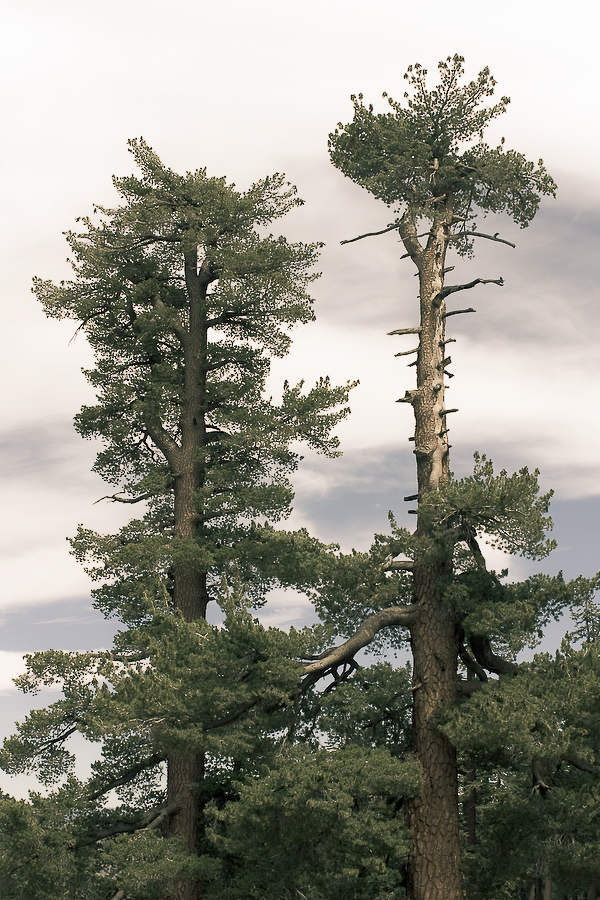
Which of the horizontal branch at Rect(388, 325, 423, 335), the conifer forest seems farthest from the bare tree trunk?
the horizontal branch at Rect(388, 325, 423, 335)

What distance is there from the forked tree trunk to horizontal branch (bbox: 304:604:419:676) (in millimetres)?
218

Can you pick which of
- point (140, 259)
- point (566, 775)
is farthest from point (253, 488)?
point (566, 775)

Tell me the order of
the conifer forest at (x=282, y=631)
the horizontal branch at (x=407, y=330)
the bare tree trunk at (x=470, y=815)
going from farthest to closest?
1. the bare tree trunk at (x=470, y=815)
2. the horizontal branch at (x=407, y=330)
3. the conifer forest at (x=282, y=631)

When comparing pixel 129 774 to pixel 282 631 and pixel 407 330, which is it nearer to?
pixel 282 631

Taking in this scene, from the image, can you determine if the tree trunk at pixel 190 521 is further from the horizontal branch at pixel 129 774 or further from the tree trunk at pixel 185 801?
the horizontal branch at pixel 129 774

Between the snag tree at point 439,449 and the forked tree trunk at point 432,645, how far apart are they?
0.02m

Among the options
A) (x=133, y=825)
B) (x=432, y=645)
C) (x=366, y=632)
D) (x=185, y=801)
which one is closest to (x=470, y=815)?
(x=185, y=801)

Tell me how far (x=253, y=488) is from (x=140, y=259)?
6085 mm

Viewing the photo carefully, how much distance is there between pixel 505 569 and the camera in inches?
585

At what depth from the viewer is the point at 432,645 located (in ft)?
49.3

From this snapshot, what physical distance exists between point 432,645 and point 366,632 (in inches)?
44.0

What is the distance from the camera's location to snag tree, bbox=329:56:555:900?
13812 millimetres

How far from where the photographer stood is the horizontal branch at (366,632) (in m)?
15.1

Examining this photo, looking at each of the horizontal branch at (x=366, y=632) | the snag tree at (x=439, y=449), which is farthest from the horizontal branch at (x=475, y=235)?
the horizontal branch at (x=366, y=632)
